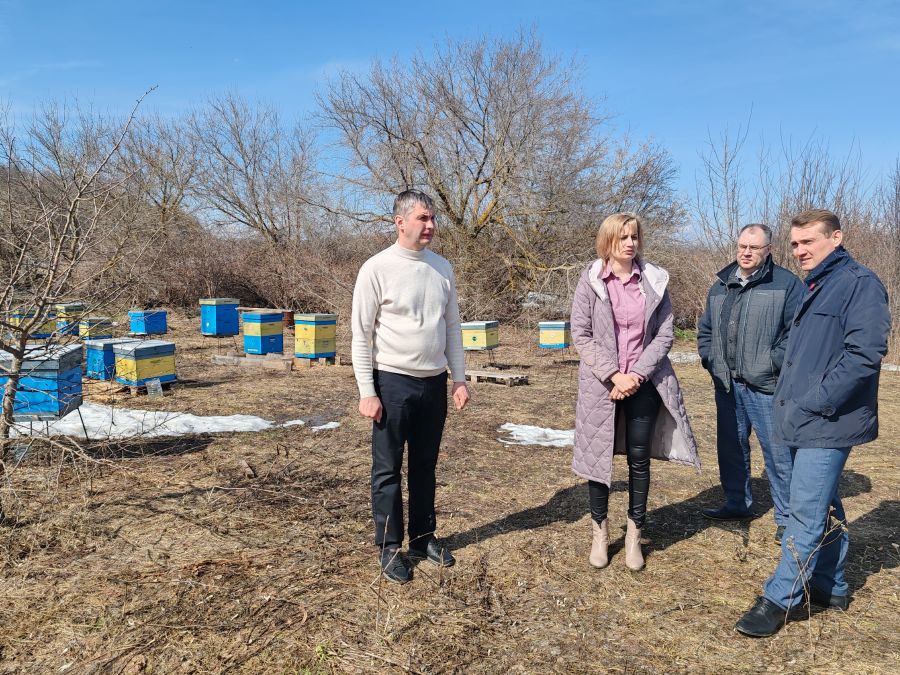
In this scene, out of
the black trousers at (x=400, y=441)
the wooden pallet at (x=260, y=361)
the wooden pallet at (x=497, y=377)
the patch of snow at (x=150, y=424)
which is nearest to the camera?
the black trousers at (x=400, y=441)

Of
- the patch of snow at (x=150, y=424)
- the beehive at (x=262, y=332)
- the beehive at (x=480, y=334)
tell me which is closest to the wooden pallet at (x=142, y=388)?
the patch of snow at (x=150, y=424)

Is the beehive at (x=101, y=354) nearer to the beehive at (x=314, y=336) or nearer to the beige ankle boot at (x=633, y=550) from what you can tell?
the beehive at (x=314, y=336)

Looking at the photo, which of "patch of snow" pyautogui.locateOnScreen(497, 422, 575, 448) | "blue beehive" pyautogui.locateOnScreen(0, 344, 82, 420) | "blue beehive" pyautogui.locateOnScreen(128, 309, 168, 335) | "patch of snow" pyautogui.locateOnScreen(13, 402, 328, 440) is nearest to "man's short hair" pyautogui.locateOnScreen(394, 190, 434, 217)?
"blue beehive" pyautogui.locateOnScreen(0, 344, 82, 420)

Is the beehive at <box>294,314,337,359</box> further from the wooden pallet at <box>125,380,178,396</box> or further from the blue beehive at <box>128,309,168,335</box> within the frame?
the blue beehive at <box>128,309,168,335</box>

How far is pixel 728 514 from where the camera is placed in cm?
390

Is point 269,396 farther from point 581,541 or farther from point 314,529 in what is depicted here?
point 581,541

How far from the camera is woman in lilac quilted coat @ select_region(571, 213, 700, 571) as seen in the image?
9.78 ft

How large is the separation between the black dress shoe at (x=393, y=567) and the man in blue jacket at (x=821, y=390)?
1.53 m

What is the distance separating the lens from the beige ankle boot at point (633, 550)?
318cm

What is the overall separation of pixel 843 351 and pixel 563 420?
439cm

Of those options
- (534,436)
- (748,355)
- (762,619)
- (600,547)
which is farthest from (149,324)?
(762,619)

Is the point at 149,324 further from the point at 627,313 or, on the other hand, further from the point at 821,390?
the point at 821,390

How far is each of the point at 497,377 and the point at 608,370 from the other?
19.6 ft

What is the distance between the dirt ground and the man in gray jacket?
32cm
